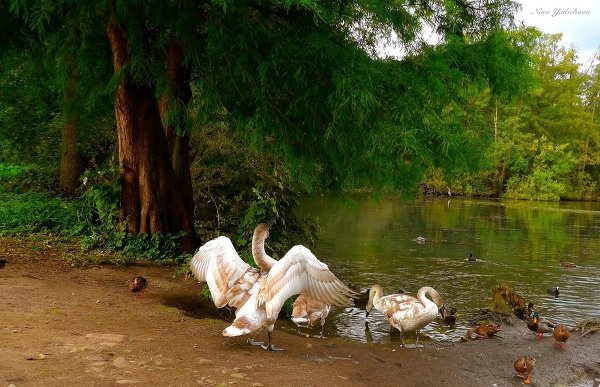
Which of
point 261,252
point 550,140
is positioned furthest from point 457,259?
point 550,140

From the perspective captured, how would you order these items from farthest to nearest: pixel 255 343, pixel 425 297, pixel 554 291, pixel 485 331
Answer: pixel 554 291, pixel 425 297, pixel 485 331, pixel 255 343

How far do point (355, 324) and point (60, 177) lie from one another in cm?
1029

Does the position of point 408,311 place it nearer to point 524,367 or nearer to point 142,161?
point 524,367

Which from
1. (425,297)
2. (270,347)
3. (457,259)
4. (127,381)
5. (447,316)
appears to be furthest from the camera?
(457,259)

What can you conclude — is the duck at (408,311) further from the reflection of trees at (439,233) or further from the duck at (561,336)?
the reflection of trees at (439,233)

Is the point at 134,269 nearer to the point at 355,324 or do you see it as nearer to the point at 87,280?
the point at 87,280

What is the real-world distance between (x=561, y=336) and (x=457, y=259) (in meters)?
9.25

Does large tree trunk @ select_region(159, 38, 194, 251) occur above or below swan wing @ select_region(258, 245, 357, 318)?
above

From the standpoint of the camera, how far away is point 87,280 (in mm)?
8938

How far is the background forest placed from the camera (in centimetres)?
750

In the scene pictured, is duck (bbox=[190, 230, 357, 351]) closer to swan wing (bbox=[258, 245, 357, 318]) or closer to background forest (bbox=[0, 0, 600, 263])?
swan wing (bbox=[258, 245, 357, 318])

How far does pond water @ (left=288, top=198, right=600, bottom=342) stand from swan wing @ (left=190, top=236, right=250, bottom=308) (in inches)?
129

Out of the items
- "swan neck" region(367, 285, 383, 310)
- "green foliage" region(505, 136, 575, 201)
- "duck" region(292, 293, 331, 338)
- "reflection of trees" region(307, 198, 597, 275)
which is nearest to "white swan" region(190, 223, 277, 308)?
"duck" region(292, 293, 331, 338)

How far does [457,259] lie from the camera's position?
58.0 feet
